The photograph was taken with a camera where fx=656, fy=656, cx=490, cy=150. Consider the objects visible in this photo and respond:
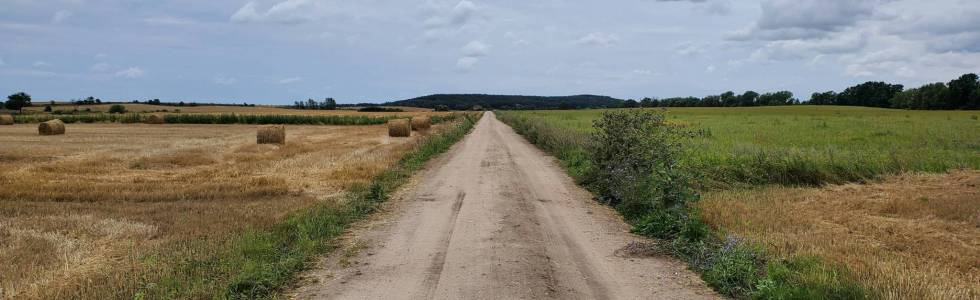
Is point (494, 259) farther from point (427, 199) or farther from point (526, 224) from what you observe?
point (427, 199)

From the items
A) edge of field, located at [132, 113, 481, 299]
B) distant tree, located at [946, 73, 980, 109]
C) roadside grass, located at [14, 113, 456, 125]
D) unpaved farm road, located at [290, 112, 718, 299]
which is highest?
distant tree, located at [946, 73, 980, 109]

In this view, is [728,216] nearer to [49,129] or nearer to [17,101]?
[49,129]

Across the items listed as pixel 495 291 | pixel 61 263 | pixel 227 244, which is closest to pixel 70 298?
pixel 61 263

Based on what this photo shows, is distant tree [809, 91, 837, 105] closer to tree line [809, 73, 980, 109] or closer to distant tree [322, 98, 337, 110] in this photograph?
tree line [809, 73, 980, 109]

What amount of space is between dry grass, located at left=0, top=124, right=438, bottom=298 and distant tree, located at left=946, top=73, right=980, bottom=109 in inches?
3858

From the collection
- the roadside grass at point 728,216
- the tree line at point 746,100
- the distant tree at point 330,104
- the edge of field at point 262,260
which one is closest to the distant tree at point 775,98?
the tree line at point 746,100

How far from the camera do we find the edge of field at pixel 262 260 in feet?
21.2

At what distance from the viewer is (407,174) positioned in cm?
1756

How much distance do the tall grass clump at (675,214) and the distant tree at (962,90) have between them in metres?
95.3

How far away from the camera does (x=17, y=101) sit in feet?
289

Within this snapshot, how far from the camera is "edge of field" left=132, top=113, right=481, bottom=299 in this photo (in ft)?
21.2

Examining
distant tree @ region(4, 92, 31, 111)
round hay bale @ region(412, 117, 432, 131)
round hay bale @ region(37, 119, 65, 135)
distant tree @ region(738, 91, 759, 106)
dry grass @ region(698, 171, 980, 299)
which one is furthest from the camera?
distant tree @ region(738, 91, 759, 106)

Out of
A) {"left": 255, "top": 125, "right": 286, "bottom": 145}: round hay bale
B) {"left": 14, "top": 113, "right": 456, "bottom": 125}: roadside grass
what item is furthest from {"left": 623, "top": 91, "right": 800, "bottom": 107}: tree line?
{"left": 255, "top": 125, "right": 286, "bottom": 145}: round hay bale

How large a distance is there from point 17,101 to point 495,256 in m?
102
